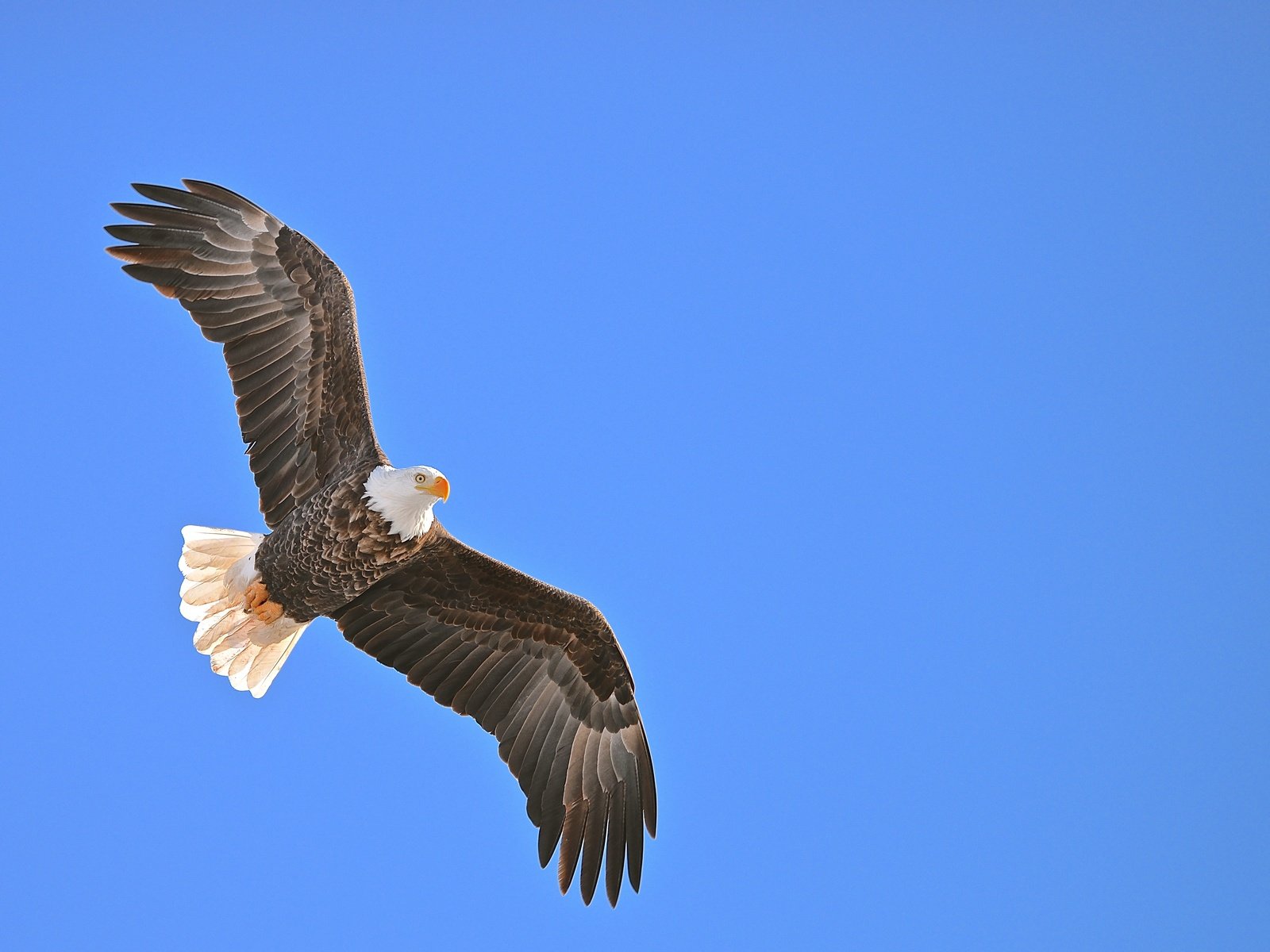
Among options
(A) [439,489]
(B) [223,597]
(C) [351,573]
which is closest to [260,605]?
(B) [223,597]

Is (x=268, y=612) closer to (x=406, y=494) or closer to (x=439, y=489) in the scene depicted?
(x=406, y=494)

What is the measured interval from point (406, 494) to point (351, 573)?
697 mm

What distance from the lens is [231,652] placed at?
9.39 meters

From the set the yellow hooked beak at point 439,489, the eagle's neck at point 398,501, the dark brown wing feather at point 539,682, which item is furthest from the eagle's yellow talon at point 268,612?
the yellow hooked beak at point 439,489

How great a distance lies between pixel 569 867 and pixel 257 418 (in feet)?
11.9

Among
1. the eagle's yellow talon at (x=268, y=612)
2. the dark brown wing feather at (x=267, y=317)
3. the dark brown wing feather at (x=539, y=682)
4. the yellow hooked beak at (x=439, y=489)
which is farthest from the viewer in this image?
the dark brown wing feather at (x=539, y=682)

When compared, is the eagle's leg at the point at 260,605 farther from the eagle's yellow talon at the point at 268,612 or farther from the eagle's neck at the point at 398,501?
the eagle's neck at the point at 398,501

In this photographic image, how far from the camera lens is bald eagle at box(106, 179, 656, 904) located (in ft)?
28.2

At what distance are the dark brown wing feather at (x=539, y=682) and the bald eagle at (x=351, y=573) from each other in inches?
0.5

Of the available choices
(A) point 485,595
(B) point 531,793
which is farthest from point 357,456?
(B) point 531,793

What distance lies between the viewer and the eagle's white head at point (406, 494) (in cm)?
825

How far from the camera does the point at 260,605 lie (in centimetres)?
890

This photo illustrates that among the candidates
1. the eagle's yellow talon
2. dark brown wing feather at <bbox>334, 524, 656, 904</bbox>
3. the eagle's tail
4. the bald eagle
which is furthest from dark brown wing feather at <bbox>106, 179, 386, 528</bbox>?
dark brown wing feather at <bbox>334, 524, 656, 904</bbox>

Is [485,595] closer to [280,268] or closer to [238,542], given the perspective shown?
[238,542]
